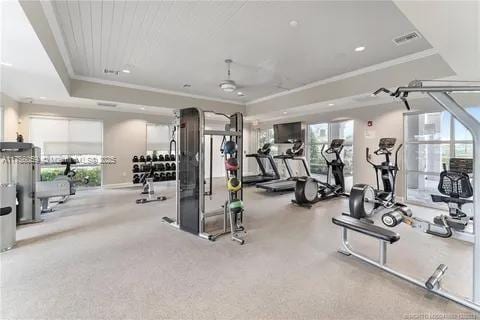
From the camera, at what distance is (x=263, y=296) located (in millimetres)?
2135

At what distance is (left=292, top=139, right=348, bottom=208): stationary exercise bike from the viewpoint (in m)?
5.61

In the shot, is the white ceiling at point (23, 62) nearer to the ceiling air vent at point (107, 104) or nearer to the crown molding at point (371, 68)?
the ceiling air vent at point (107, 104)

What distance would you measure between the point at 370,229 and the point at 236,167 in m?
2.04

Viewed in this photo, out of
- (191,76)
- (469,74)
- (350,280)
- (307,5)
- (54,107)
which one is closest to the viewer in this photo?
(350,280)

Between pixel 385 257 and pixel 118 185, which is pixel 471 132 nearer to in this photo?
pixel 385 257

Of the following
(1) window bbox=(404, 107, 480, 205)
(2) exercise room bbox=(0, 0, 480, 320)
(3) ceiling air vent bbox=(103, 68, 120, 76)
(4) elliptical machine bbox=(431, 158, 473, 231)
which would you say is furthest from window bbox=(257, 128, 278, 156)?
(4) elliptical machine bbox=(431, 158, 473, 231)

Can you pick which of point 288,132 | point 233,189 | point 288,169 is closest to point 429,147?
point 288,169

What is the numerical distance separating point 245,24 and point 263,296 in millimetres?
3661

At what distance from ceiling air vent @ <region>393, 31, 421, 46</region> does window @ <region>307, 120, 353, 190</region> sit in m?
3.56

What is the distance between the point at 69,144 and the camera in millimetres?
7566

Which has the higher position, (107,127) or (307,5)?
(307,5)

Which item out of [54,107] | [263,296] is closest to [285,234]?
[263,296]

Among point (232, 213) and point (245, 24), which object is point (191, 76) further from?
point (232, 213)

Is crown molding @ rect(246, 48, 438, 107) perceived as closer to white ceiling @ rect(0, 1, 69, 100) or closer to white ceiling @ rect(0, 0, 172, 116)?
white ceiling @ rect(0, 0, 172, 116)
